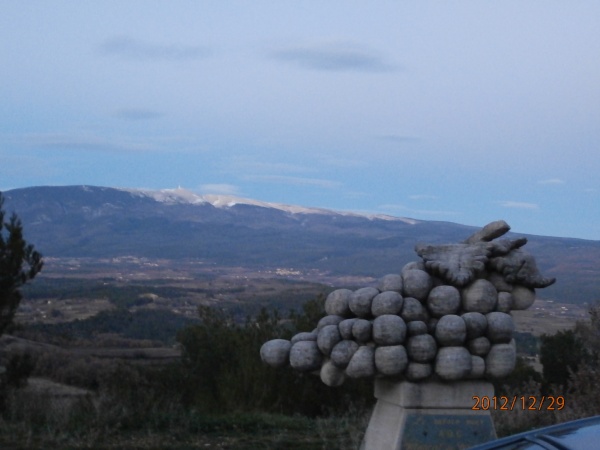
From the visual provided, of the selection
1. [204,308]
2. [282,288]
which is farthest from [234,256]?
[204,308]

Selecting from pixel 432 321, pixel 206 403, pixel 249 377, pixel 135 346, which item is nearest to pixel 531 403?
pixel 432 321

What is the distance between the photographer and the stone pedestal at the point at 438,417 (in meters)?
8.45

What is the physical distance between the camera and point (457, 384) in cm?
855

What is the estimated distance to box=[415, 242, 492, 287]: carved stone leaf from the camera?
340 inches

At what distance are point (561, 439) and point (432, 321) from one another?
4664 mm

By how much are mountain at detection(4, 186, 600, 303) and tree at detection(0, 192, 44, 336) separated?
39739mm

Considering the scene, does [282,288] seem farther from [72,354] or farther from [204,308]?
[204,308]

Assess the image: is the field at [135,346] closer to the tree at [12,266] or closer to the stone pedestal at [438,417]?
the tree at [12,266]

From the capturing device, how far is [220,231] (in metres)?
77.6

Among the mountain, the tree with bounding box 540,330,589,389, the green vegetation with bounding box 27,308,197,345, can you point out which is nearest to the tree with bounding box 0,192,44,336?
the tree with bounding box 540,330,589,389

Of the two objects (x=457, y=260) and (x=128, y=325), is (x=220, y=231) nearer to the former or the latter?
(x=128, y=325)

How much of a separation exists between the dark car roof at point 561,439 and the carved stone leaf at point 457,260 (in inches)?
170

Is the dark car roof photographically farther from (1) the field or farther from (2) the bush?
(2) the bush

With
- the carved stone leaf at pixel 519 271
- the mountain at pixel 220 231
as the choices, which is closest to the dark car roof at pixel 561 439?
the carved stone leaf at pixel 519 271
